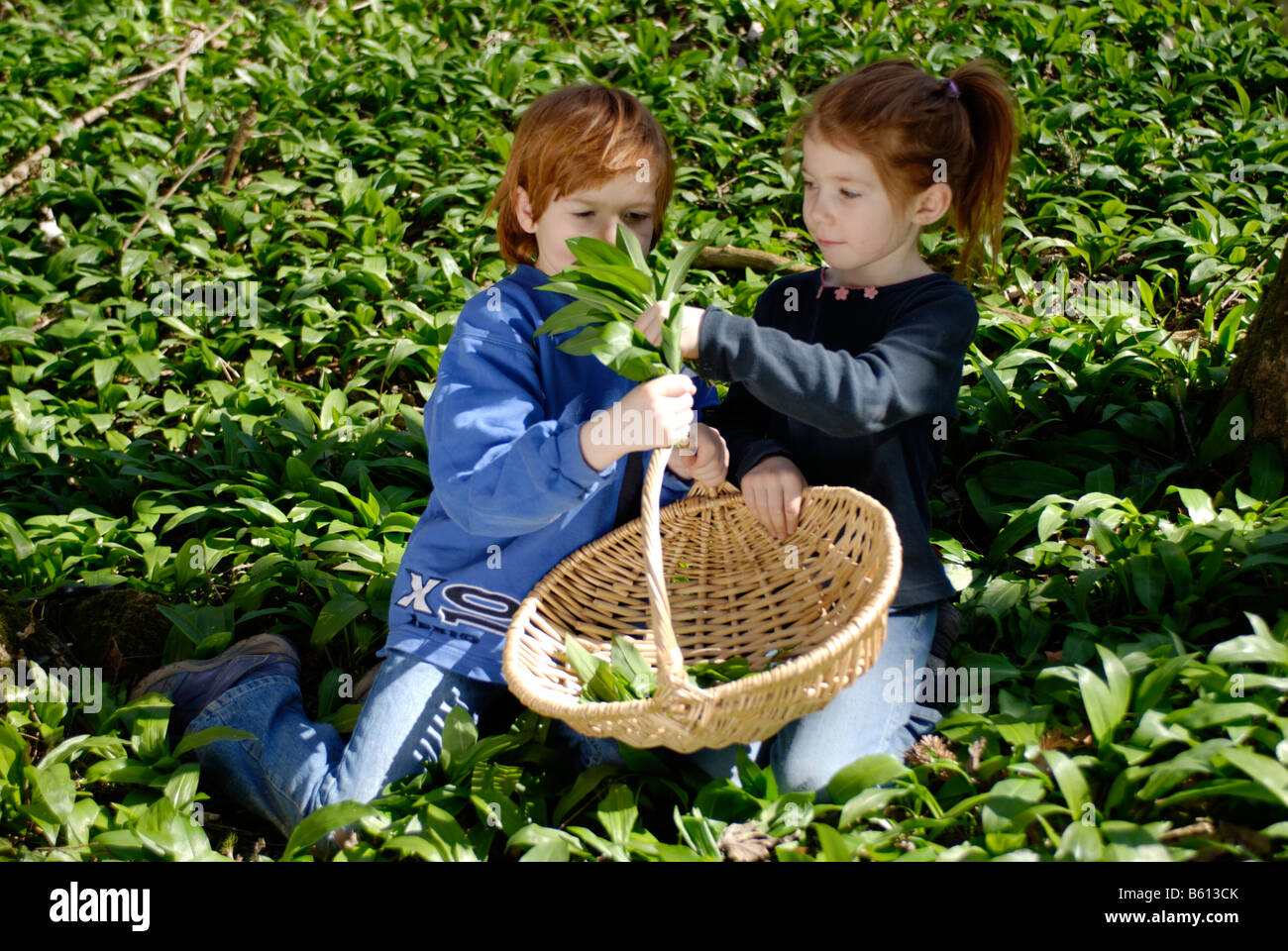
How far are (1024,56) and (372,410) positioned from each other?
14.3 ft

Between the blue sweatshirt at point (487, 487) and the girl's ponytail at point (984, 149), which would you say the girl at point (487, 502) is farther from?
the girl's ponytail at point (984, 149)

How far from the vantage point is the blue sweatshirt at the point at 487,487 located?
2508 mm

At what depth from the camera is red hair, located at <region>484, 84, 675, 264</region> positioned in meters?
2.63

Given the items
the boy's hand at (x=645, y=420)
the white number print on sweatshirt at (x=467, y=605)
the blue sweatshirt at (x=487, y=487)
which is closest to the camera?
the boy's hand at (x=645, y=420)

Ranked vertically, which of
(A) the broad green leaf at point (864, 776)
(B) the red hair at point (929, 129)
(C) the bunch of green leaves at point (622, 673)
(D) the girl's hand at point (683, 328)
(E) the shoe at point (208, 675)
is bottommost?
(E) the shoe at point (208, 675)

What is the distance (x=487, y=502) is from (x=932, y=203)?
139 cm

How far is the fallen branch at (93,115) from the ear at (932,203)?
5.18 metres

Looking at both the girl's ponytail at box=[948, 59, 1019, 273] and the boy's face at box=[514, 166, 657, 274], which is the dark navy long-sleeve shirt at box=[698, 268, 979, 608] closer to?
the girl's ponytail at box=[948, 59, 1019, 273]

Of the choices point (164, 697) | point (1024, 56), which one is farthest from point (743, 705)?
point (1024, 56)

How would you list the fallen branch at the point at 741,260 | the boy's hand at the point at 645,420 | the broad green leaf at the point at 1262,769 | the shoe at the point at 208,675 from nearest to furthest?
the broad green leaf at the point at 1262,769 → the boy's hand at the point at 645,420 → the shoe at the point at 208,675 → the fallen branch at the point at 741,260

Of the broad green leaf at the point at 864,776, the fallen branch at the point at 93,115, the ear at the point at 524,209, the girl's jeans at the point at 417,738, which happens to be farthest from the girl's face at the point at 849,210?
the fallen branch at the point at 93,115

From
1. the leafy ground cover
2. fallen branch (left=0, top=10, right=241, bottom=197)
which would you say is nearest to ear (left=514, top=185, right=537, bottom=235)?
the leafy ground cover

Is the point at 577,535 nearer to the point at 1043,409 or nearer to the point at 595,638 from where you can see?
the point at 595,638

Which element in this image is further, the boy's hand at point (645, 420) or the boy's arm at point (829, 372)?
the boy's arm at point (829, 372)
